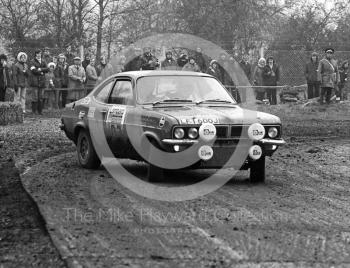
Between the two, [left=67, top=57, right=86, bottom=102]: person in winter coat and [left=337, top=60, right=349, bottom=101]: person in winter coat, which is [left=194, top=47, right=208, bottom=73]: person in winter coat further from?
[left=337, top=60, right=349, bottom=101]: person in winter coat

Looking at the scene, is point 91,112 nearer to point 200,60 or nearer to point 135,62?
point 135,62

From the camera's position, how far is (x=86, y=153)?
10453mm

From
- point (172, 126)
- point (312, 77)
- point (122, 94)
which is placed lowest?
point (172, 126)

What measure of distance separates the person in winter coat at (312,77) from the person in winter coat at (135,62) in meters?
5.65

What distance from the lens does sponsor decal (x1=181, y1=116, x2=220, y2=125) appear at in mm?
8672

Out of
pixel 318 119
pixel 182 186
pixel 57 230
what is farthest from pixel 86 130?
pixel 318 119

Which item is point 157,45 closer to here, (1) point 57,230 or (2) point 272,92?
(2) point 272,92

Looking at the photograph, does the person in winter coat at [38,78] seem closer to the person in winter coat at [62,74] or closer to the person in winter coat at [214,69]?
the person in winter coat at [62,74]

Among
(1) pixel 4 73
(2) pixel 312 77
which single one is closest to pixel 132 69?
(1) pixel 4 73

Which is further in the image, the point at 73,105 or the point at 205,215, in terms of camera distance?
the point at 73,105

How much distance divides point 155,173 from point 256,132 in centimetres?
135

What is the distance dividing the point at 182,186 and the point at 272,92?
16605mm

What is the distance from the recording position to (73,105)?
11297 mm

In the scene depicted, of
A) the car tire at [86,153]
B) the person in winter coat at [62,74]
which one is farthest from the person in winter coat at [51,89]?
the car tire at [86,153]
